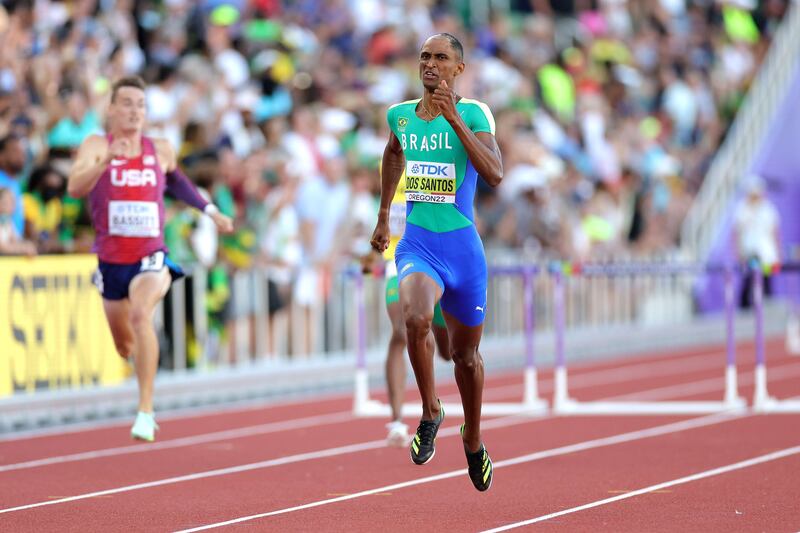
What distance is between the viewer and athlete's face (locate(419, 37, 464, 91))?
793 centimetres

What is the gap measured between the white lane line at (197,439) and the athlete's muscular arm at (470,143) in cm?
402

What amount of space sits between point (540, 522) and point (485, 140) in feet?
6.08

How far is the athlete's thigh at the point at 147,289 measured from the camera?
10.4 metres

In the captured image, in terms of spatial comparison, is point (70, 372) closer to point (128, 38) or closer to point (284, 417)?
point (284, 417)

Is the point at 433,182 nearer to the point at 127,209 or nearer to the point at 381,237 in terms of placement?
the point at 381,237

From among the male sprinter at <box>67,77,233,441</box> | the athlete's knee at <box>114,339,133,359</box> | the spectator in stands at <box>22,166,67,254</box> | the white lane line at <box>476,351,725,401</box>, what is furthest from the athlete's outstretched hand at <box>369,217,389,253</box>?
the white lane line at <box>476,351,725,401</box>

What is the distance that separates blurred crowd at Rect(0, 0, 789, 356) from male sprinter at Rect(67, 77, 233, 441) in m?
2.37

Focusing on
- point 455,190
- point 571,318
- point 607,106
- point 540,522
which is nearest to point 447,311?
point 455,190

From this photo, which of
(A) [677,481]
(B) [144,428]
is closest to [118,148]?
(B) [144,428]

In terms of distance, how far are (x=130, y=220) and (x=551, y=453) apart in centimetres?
315

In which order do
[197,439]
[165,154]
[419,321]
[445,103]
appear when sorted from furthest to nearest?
1. [197,439]
2. [165,154]
3. [419,321]
4. [445,103]

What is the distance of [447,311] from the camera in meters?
8.23

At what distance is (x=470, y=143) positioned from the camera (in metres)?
7.73

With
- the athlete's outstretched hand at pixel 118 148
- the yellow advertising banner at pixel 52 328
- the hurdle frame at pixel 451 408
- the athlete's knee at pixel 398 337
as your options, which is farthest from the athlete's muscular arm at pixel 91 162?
the hurdle frame at pixel 451 408
